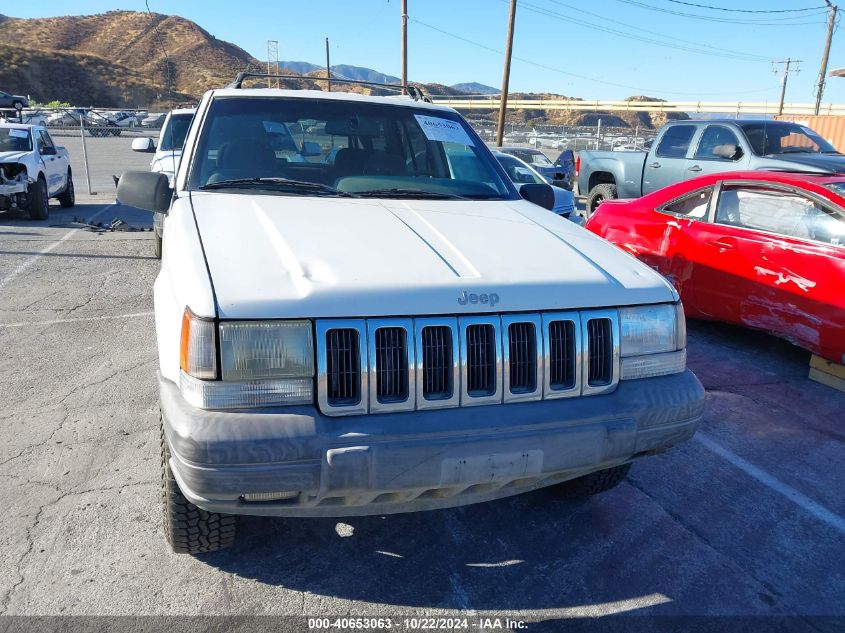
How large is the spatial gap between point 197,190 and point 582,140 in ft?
95.6

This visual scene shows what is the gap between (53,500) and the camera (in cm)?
310

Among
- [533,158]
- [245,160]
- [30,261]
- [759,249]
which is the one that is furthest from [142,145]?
[533,158]

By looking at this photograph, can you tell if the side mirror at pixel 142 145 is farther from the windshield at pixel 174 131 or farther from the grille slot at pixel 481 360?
the grille slot at pixel 481 360

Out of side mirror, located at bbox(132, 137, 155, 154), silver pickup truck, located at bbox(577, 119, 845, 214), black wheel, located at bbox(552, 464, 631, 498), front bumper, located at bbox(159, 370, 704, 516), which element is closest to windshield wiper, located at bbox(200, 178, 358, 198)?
front bumper, located at bbox(159, 370, 704, 516)

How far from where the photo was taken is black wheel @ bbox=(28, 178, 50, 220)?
10977mm

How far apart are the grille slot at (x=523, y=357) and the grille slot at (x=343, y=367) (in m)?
0.56

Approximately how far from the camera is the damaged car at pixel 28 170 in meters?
10.7

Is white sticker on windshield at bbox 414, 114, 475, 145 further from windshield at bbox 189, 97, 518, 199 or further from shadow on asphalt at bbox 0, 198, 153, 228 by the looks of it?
shadow on asphalt at bbox 0, 198, 153, 228

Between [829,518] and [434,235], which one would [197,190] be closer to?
[434,235]

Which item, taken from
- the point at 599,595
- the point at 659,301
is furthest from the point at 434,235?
the point at 599,595

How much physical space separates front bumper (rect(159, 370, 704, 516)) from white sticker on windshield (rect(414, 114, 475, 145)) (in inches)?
83.5

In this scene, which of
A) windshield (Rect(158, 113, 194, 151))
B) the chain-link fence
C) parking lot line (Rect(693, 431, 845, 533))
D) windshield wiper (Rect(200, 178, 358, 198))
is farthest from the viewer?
the chain-link fence

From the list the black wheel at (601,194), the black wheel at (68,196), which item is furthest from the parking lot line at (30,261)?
the black wheel at (601,194)

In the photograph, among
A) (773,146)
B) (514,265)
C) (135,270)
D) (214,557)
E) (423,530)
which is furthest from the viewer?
(773,146)
